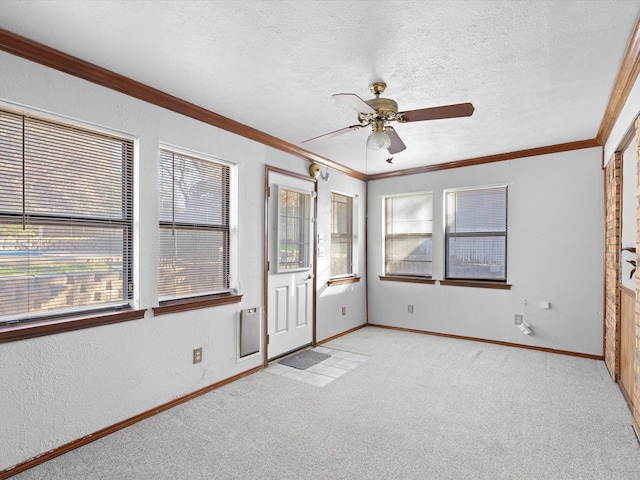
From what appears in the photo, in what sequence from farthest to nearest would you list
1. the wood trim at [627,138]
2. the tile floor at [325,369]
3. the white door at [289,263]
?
the white door at [289,263] < the tile floor at [325,369] < the wood trim at [627,138]

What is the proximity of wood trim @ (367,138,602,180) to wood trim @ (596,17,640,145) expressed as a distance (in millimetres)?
531

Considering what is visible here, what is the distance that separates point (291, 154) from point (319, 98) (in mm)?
1341

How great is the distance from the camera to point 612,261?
137 inches

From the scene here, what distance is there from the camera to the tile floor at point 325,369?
3.41 metres

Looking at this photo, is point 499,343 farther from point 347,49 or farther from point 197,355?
point 347,49

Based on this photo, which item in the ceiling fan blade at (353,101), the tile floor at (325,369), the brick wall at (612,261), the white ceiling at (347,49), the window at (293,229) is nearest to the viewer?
the white ceiling at (347,49)

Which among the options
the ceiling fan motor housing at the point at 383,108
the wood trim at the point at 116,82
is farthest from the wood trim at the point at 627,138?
the wood trim at the point at 116,82

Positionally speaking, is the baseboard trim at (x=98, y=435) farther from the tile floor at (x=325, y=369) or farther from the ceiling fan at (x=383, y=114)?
the ceiling fan at (x=383, y=114)

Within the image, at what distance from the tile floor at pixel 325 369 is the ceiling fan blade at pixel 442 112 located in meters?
2.38

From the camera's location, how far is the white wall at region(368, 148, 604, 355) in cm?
399

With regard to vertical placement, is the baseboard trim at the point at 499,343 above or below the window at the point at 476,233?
below

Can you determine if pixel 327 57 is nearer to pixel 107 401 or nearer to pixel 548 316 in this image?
pixel 107 401

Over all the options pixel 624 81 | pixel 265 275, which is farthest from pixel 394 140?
pixel 265 275

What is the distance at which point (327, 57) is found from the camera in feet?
7.26
